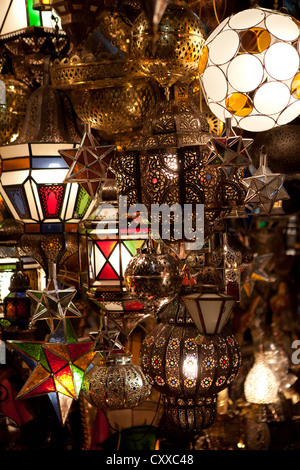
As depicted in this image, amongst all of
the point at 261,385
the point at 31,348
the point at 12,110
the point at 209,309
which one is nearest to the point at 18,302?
the point at 31,348

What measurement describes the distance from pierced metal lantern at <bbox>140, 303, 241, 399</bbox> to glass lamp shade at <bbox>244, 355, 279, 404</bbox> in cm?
94

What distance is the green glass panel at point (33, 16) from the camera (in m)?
1.73

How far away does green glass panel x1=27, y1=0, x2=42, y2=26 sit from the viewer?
1729 mm

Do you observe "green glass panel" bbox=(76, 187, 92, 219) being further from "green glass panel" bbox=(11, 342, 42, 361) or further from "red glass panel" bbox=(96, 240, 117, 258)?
"green glass panel" bbox=(11, 342, 42, 361)

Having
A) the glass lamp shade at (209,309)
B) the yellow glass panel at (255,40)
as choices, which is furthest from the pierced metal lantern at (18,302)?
the yellow glass panel at (255,40)

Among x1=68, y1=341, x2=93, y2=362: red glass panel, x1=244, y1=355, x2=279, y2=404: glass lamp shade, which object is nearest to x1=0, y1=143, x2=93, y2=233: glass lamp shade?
x1=68, y1=341, x2=93, y2=362: red glass panel

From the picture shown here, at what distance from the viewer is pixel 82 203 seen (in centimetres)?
163

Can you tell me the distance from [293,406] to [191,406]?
95cm

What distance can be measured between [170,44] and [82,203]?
0.49 metres

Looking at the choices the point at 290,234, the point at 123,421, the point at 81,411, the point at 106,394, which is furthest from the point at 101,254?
the point at 290,234

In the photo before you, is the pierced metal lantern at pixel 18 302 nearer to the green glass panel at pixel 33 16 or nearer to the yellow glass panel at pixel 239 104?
the green glass panel at pixel 33 16

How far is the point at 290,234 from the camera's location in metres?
3.39

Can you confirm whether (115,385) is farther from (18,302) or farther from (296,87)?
(296,87)

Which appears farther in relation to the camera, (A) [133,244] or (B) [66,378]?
(B) [66,378]
